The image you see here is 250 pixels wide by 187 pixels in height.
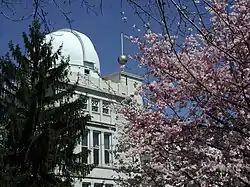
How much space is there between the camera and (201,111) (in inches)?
425

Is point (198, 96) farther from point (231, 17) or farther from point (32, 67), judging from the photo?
point (32, 67)

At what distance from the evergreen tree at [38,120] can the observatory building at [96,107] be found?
5.45 metres

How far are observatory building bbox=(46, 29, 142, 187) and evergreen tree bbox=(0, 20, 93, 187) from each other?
545cm

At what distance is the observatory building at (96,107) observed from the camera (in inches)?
1120

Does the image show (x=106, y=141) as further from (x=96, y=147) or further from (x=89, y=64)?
(x=89, y=64)

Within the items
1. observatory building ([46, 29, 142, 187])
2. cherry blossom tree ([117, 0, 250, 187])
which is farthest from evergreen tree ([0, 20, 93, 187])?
cherry blossom tree ([117, 0, 250, 187])

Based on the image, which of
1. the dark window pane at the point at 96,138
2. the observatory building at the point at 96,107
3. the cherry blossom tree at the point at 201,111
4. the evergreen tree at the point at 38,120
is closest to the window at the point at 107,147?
the observatory building at the point at 96,107

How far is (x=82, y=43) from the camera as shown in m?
33.5

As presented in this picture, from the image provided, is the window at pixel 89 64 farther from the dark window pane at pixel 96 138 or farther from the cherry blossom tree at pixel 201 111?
the cherry blossom tree at pixel 201 111

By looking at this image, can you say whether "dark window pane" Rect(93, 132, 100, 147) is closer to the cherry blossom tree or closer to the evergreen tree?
the evergreen tree

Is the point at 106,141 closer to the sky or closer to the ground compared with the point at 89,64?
closer to the ground

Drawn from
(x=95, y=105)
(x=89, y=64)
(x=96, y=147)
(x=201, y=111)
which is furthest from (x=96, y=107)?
(x=201, y=111)

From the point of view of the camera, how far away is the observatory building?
28438 millimetres

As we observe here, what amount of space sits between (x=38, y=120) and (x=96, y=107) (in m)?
10.7
